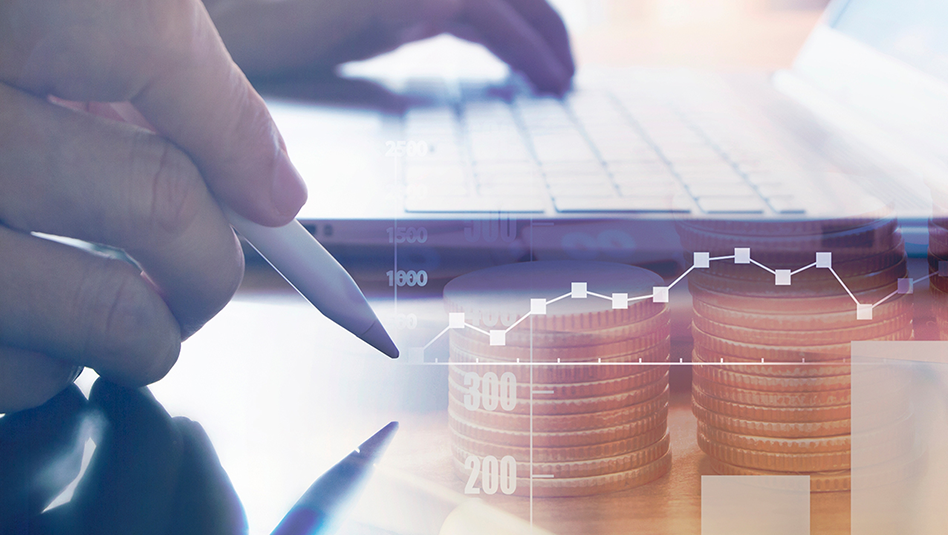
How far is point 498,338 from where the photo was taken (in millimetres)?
340

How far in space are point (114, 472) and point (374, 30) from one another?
0.33 m

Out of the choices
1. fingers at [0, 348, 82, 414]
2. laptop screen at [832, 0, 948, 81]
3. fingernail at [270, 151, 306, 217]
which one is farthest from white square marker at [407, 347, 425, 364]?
laptop screen at [832, 0, 948, 81]

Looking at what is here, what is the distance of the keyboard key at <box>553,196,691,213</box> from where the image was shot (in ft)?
1.37

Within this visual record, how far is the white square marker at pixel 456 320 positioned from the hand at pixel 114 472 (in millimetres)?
143

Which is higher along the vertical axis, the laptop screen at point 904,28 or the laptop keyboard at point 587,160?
the laptop screen at point 904,28

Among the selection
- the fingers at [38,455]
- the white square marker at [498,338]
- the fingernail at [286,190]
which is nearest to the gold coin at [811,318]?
the white square marker at [498,338]

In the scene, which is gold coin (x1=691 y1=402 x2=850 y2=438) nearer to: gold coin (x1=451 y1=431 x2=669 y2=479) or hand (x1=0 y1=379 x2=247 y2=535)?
gold coin (x1=451 y1=431 x2=669 y2=479)

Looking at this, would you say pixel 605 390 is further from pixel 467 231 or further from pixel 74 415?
pixel 74 415

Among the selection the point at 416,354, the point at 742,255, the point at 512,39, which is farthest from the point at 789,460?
the point at 512,39

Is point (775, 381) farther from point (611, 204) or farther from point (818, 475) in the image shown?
point (611, 204)

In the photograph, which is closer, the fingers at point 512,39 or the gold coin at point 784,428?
the gold coin at point 784,428

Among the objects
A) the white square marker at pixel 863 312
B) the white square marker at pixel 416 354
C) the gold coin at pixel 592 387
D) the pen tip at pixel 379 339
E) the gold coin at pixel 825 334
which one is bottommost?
the gold coin at pixel 592 387

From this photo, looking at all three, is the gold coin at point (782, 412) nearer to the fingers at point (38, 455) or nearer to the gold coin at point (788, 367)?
the gold coin at point (788, 367)

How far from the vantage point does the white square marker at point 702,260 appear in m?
0.35
